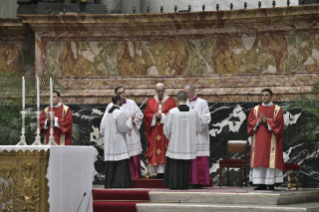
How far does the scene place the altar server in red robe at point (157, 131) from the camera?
12.2 meters

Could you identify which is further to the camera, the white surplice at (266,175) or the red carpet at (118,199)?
the white surplice at (266,175)

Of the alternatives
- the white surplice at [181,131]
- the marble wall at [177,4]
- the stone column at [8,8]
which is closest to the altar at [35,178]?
the white surplice at [181,131]

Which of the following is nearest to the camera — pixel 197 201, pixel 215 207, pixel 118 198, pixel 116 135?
pixel 215 207

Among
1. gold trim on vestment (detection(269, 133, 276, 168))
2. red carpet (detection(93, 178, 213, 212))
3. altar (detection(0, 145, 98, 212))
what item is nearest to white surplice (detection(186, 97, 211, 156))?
gold trim on vestment (detection(269, 133, 276, 168))

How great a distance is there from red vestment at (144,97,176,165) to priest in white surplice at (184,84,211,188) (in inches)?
18.4

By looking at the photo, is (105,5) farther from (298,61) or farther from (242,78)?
(298,61)

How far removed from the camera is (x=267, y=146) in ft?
36.4

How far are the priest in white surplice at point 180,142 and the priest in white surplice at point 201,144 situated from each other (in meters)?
0.28

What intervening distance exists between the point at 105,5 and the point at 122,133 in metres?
3.52

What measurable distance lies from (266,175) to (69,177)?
13.7 ft

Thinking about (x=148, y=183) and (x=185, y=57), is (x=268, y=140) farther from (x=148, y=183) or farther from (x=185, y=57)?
(x=185, y=57)

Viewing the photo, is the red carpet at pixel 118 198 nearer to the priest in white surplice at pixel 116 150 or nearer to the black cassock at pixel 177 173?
the priest in white surplice at pixel 116 150

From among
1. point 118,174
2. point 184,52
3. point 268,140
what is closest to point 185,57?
A: point 184,52

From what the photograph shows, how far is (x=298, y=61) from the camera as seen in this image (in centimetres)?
1287
